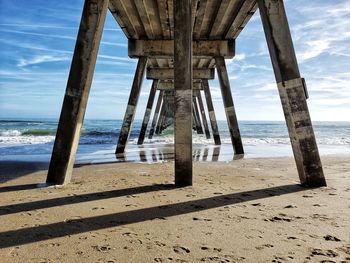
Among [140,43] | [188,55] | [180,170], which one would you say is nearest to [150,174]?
[180,170]

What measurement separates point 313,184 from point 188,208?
217 centimetres

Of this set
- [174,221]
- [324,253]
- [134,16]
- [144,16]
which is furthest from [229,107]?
[324,253]

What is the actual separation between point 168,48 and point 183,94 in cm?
668

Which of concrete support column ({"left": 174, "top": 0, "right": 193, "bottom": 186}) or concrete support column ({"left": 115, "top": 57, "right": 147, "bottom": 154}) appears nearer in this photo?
concrete support column ({"left": 174, "top": 0, "right": 193, "bottom": 186})

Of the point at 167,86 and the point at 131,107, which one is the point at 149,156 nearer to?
the point at 131,107

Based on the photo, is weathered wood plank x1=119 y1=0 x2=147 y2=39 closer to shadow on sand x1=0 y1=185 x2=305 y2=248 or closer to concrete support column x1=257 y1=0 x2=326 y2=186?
concrete support column x1=257 y1=0 x2=326 y2=186

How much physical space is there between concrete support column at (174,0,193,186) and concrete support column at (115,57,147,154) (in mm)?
5911

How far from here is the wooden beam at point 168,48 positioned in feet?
34.7

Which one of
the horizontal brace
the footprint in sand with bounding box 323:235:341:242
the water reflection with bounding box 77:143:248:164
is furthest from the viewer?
the horizontal brace

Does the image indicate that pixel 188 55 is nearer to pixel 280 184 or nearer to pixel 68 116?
pixel 68 116

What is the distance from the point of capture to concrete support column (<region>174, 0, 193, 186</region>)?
4.41m

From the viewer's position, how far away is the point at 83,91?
4.54m

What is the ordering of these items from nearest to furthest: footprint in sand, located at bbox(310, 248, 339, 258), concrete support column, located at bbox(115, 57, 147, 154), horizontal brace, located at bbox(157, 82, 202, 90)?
footprint in sand, located at bbox(310, 248, 339, 258)
concrete support column, located at bbox(115, 57, 147, 154)
horizontal brace, located at bbox(157, 82, 202, 90)

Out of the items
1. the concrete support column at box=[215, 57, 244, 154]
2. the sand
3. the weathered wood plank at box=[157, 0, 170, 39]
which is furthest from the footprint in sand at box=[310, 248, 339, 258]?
the concrete support column at box=[215, 57, 244, 154]
